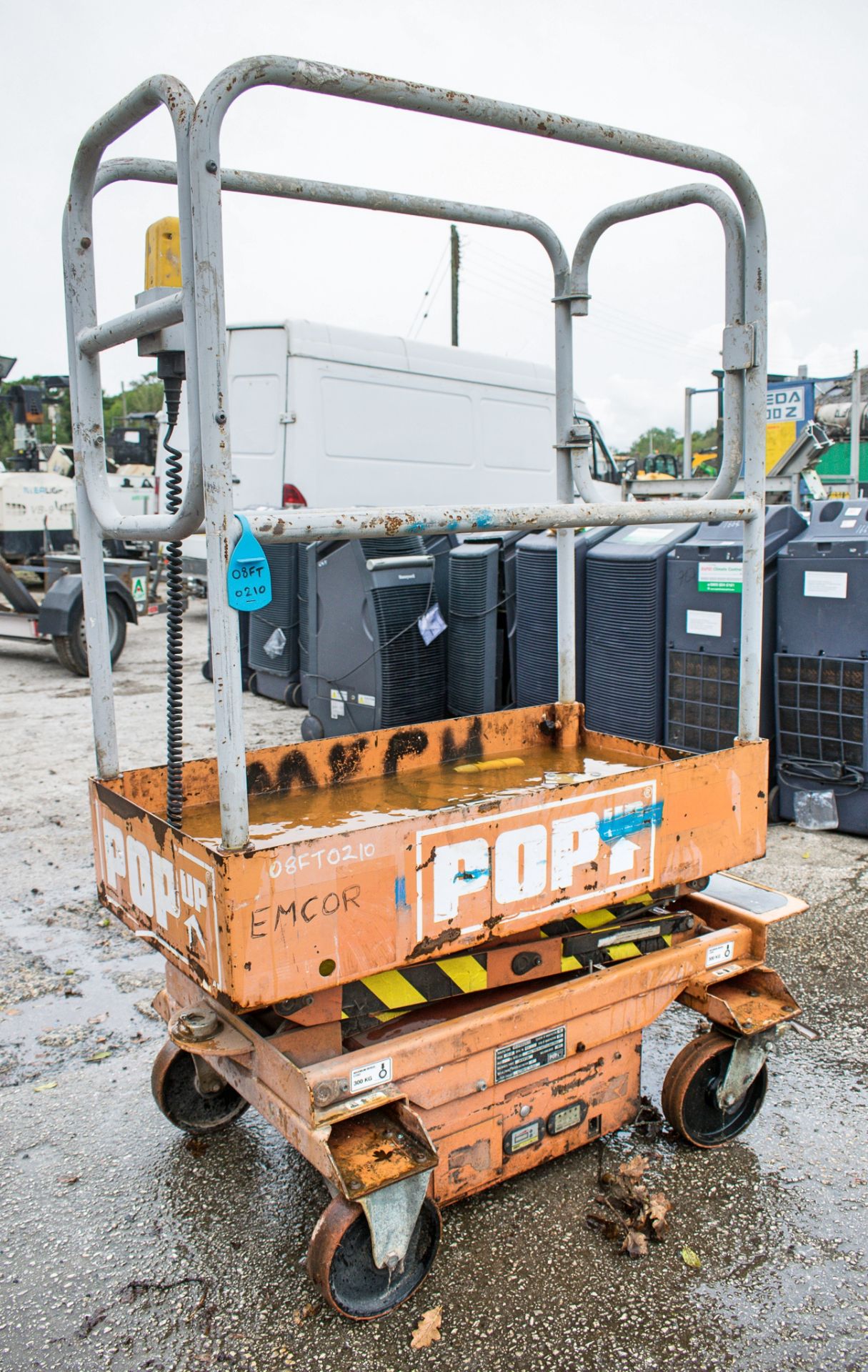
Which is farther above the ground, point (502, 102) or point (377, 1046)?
point (502, 102)

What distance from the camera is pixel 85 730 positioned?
7199mm

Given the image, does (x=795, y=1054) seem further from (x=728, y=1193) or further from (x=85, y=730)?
(x=85, y=730)

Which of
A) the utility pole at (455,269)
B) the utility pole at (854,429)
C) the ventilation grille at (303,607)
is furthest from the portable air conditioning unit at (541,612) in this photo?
the utility pole at (455,269)

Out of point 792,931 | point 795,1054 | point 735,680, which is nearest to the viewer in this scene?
point 795,1054

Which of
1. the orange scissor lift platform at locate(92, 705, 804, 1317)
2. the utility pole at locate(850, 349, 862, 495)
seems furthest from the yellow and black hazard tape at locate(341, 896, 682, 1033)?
the utility pole at locate(850, 349, 862, 495)

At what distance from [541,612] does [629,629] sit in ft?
1.89

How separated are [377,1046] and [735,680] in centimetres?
318

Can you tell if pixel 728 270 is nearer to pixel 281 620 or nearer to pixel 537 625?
pixel 537 625

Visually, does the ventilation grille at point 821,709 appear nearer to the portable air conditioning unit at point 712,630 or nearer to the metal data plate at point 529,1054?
the portable air conditioning unit at point 712,630

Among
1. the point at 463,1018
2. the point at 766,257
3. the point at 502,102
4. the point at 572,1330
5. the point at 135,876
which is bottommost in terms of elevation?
the point at 572,1330

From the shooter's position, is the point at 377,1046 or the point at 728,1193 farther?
the point at 728,1193

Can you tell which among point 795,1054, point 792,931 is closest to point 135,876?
point 795,1054

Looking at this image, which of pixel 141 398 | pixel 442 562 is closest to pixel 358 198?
pixel 442 562

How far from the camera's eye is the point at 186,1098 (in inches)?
105
